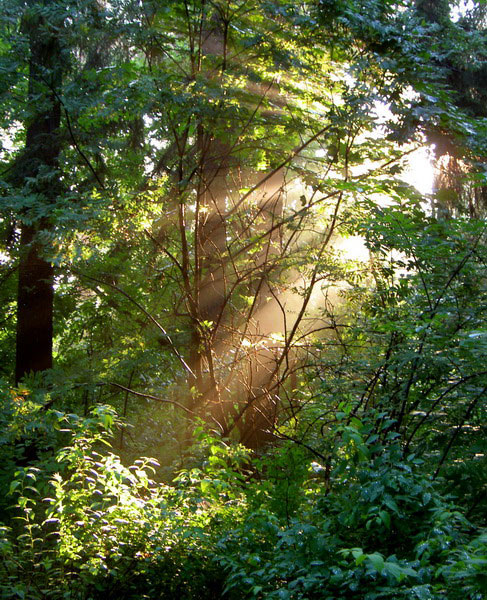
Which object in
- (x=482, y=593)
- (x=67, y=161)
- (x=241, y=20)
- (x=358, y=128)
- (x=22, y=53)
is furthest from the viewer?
(x=67, y=161)

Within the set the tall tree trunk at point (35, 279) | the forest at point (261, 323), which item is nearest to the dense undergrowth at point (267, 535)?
the forest at point (261, 323)

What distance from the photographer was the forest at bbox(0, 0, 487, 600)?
2.79 metres

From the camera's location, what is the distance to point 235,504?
401 cm

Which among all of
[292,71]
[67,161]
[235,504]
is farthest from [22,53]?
[235,504]

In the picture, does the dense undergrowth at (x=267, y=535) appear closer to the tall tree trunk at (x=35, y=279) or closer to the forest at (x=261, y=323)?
the forest at (x=261, y=323)

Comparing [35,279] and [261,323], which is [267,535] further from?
[35,279]

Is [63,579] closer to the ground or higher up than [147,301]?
closer to the ground

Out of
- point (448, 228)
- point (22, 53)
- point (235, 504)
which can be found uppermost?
point (22, 53)

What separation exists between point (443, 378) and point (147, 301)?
549cm

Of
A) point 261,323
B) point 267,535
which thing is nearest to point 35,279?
point 261,323

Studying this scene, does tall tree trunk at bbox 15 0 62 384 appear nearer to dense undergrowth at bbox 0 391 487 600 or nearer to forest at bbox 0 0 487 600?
forest at bbox 0 0 487 600

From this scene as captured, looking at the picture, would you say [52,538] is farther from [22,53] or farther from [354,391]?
[22,53]

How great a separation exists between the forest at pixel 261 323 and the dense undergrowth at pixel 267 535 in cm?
2

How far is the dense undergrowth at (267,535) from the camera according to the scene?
7.19 ft
